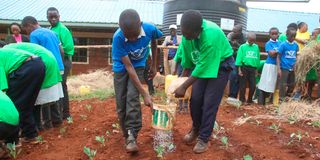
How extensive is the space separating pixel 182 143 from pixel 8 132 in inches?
72.6

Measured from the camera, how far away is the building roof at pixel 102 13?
13.8 m

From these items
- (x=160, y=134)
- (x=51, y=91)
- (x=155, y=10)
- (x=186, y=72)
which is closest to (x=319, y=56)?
(x=186, y=72)

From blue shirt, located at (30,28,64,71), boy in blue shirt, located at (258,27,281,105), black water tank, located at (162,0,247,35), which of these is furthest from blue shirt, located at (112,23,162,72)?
black water tank, located at (162,0,247,35)

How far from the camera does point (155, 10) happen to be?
16.5 meters

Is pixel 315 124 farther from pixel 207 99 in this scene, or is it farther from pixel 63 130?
pixel 63 130

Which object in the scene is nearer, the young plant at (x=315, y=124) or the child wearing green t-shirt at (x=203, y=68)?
the child wearing green t-shirt at (x=203, y=68)

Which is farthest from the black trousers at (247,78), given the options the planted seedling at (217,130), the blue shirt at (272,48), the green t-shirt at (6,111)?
the green t-shirt at (6,111)

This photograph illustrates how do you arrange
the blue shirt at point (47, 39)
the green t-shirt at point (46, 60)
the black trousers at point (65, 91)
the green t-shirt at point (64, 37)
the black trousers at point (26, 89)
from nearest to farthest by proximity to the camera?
the black trousers at point (26, 89) < the green t-shirt at point (46, 60) < the blue shirt at point (47, 39) < the black trousers at point (65, 91) < the green t-shirt at point (64, 37)

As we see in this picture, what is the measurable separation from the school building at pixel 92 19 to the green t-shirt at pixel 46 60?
8.50m

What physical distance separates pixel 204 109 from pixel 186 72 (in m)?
0.57

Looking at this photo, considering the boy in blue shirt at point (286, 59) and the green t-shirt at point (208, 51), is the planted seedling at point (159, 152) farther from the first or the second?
the boy in blue shirt at point (286, 59)

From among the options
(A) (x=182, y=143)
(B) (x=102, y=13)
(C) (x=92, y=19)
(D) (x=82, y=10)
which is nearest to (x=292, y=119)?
(A) (x=182, y=143)

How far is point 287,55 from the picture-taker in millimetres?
6766

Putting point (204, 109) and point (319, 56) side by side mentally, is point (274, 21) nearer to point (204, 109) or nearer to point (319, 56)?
point (319, 56)
